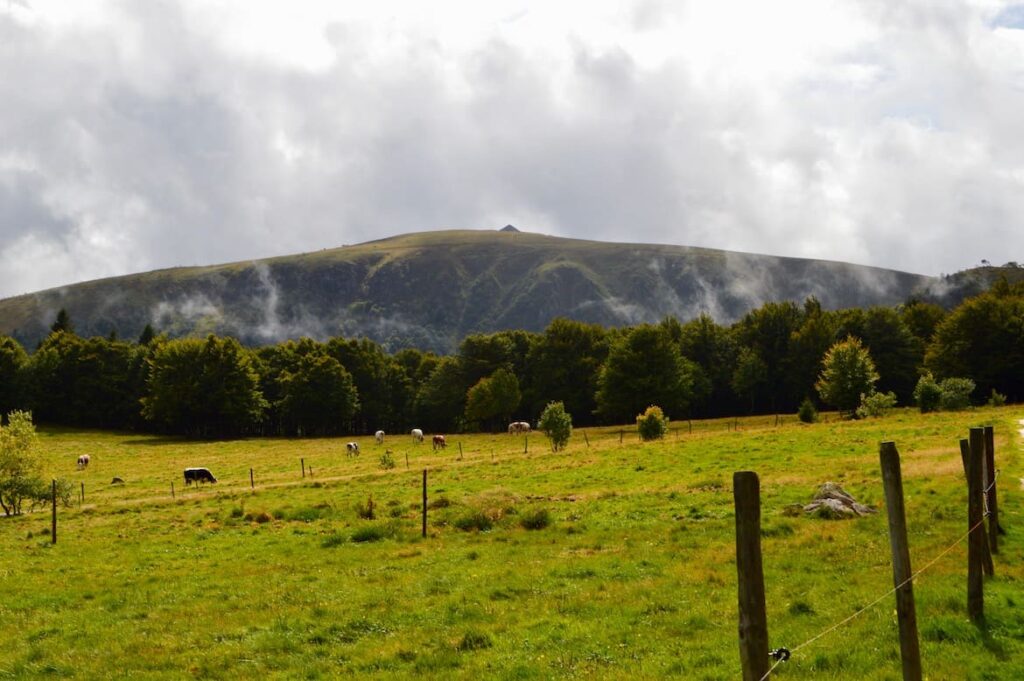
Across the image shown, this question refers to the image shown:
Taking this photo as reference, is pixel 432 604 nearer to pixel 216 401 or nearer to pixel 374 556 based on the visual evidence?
pixel 374 556

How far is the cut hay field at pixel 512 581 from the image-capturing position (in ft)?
42.1

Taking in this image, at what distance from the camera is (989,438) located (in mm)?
15844

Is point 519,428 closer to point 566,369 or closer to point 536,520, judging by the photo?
point 566,369

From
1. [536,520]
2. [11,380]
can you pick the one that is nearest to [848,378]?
[536,520]

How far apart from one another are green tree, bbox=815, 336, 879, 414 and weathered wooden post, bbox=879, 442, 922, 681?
76.8 metres

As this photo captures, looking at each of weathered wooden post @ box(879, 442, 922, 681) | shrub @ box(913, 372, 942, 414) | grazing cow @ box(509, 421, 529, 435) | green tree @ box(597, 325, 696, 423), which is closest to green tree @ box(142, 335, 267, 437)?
grazing cow @ box(509, 421, 529, 435)

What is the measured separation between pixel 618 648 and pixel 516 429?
3284 inches

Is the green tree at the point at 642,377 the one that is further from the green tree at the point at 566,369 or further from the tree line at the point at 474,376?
the green tree at the point at 566,369

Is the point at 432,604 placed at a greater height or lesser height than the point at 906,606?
lesser

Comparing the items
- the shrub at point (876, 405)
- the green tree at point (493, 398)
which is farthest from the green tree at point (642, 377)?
the shrub at point (876, 405)

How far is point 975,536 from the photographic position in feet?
40.9

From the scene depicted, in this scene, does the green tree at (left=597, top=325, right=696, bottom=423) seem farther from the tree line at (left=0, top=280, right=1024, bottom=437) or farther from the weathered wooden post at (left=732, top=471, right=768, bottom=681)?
A: the weathered wooden post at (left=732, top=471, right=768, bottom=681)

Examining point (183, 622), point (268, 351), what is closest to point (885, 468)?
point (183, 622)

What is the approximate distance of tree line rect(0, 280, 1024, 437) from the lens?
10844cm
